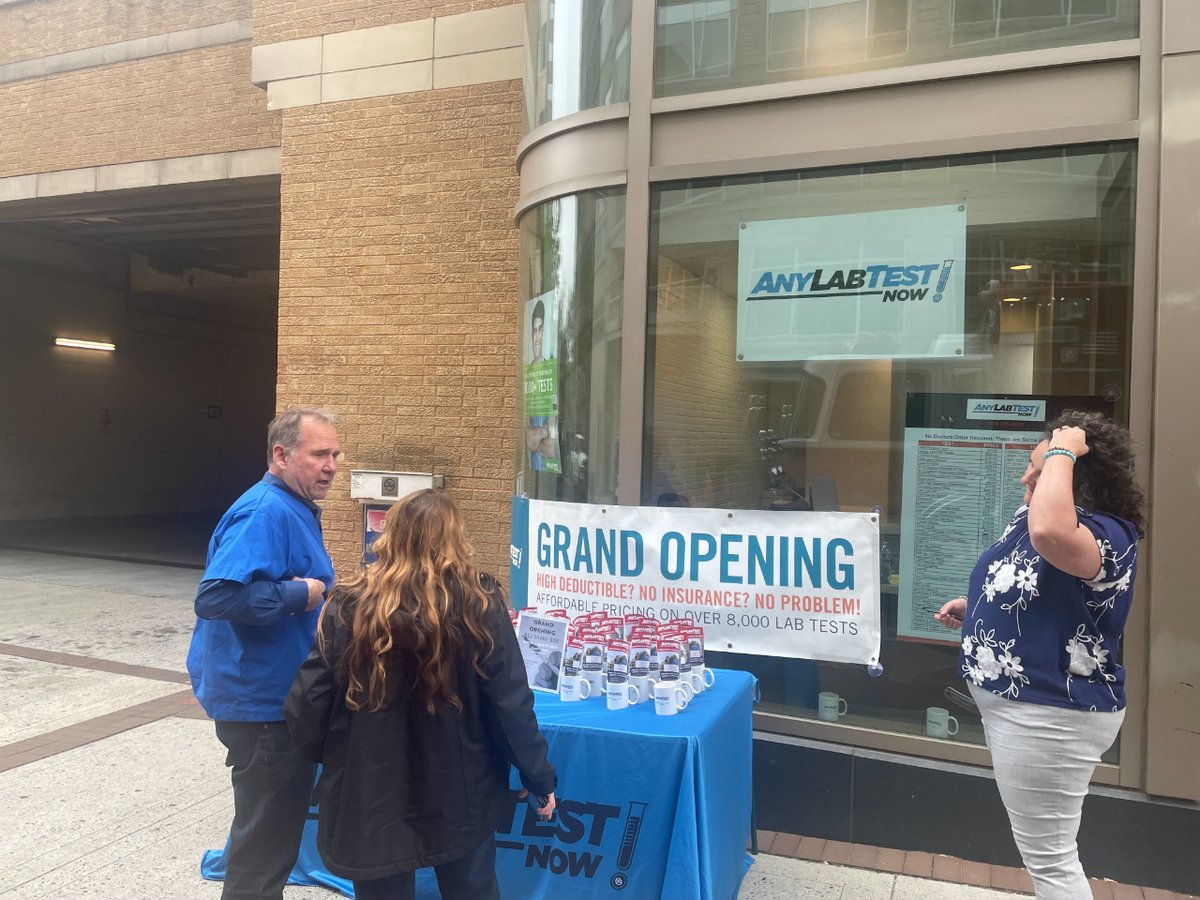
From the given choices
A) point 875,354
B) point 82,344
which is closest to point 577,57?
point 875,354

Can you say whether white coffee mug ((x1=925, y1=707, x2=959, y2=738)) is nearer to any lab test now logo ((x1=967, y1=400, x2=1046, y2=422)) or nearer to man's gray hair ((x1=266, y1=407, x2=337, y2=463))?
any lab test now logo ((x1=967, y1=400, x2=1046, y2=422))

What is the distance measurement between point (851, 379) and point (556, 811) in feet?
7.53

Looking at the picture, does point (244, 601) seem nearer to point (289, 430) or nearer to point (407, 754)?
point (289, 430)

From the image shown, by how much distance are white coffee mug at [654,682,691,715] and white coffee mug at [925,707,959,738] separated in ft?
4.94

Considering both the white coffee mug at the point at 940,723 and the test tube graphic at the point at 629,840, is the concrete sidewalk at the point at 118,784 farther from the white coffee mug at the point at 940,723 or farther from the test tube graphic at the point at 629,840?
the test tube graphic at the point at 629,840

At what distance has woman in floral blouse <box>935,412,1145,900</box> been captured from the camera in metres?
2.37

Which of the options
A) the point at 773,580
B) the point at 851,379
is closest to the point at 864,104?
the point at 851,379

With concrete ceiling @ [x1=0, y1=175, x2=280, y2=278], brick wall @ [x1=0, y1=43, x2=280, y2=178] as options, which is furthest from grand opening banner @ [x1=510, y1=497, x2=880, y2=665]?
brick wall @ [x1=0, y1=43, x2=280, y2=178]

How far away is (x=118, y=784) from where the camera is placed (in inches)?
168

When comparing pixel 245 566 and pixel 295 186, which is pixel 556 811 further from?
pixel 295 186

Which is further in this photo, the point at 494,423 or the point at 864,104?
the point at 494,423

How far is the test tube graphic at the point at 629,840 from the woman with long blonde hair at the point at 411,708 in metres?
0.59

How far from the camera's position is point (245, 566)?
8.50 feet

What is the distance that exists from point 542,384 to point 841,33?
220 cm
